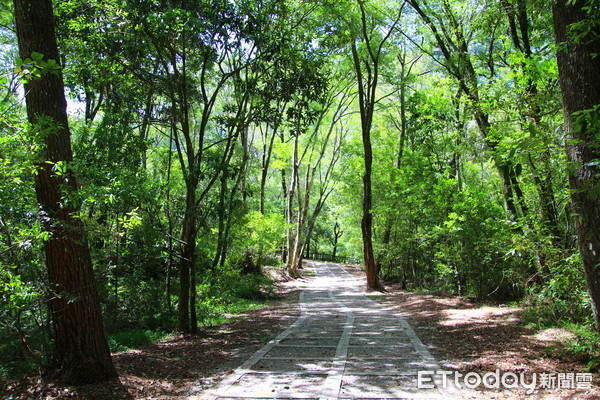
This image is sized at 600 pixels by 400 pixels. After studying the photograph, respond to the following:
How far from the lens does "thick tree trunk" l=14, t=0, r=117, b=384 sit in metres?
4.33

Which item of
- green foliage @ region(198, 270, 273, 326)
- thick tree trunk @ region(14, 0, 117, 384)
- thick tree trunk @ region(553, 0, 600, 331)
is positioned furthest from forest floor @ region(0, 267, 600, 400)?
thick tree trunk @ region(553, 0, 600, 331)

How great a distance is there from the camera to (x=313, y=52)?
28.5 feet

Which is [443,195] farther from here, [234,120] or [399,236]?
[234,120]

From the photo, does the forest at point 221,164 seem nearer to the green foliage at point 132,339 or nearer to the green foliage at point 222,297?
the green foliage at point 222,297

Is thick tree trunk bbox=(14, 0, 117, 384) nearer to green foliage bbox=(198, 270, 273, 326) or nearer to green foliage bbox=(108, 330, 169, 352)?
green foliage bbox=(108, 330, 169, 352)

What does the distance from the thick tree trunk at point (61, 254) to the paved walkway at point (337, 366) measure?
150 centimetres

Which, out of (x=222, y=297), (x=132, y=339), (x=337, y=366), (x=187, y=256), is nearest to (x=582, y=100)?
(x=337, y=366)

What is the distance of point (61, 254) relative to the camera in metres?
4.38

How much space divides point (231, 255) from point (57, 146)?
11403 millimetres

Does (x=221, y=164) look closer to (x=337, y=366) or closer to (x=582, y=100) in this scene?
(x=337, y=366)

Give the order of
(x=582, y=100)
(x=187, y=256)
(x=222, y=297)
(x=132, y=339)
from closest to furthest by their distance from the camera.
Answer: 1. (x=582, y=100)
2. (x=132, y=339)
3. (x=187, y=256)
4. (x=222, y=297)

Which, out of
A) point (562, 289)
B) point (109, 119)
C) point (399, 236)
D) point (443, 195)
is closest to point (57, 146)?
point (109, 119)

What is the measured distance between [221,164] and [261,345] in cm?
352

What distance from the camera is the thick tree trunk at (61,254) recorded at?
4332 millimetres
